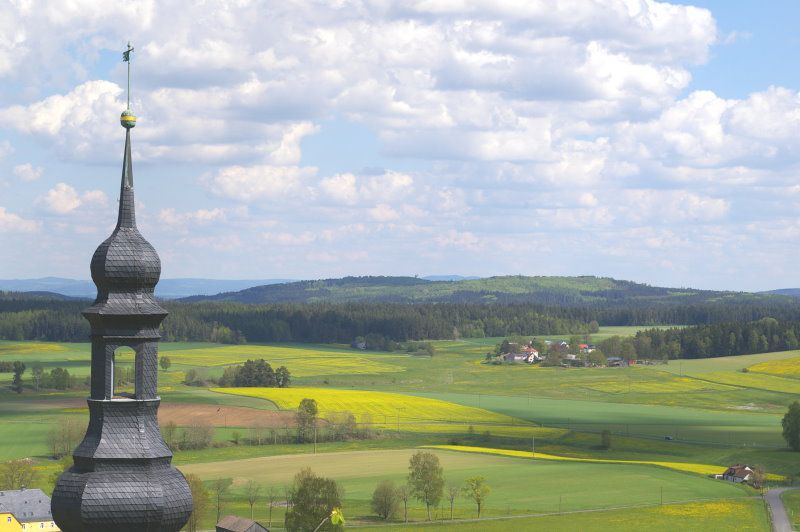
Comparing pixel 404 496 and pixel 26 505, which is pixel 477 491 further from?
pixel 26 505

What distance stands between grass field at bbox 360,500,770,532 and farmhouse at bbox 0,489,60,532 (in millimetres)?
20837

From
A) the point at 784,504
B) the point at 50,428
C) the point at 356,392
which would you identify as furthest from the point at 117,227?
the point at 356,392

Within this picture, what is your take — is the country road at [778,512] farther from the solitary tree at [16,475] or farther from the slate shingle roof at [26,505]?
the solitary tree at [16,475]

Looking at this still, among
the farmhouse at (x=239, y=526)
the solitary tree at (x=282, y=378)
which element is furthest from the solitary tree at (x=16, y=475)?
the solitary tree at (x=282, y=378)

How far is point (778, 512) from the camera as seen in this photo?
291 ft

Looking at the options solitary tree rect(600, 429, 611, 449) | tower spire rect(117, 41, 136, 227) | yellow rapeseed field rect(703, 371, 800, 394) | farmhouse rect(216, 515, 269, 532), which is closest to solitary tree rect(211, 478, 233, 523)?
farmhouse rect(216, 515, 269, 532)

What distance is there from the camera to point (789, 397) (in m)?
166

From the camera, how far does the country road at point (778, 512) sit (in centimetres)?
A: 8148

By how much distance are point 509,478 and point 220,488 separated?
2464 cm

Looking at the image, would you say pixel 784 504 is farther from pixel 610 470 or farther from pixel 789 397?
pixel 789 397

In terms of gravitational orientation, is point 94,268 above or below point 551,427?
above

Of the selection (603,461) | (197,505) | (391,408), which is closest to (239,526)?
(197,505)

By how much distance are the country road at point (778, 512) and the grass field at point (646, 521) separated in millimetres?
688

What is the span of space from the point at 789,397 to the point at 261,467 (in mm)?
86815
